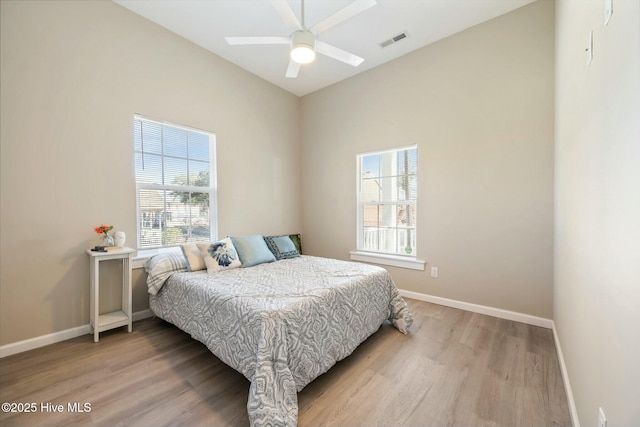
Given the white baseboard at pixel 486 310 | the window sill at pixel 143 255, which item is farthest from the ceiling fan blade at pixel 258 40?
the white baseboard at pixel 486 310

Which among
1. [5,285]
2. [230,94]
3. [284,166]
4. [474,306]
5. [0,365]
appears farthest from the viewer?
[284,166]

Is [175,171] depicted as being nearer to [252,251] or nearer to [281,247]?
[252,251]

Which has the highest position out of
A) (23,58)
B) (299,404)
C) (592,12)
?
(23,58)

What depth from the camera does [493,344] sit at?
7.26 feet

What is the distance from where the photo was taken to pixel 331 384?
173 cm

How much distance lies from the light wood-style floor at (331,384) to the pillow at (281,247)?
1.29 m

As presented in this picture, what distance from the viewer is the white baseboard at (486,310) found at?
8.34 feet

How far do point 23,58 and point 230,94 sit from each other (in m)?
1.92

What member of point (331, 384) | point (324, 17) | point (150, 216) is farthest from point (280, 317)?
point (324, 17)

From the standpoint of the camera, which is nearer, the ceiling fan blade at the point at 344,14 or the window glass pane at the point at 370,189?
the ceiling fan blade at the point at 344,14

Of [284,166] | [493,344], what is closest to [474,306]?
[493,344]

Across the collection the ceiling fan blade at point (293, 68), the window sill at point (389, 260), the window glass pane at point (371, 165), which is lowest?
the window sill at point (389, 260)

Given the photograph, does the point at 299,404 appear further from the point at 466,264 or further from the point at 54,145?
the point at 54,145

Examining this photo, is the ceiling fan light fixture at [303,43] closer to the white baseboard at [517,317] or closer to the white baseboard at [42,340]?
the white baseboard at [517,317]
